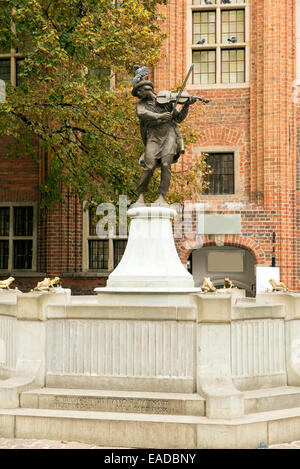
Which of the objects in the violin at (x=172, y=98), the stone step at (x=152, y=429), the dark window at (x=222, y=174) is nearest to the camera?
the stone step at (x=152, y=429)

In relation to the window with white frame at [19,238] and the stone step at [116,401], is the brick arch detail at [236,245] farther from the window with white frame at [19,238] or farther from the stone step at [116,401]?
the stone step at [116,401]

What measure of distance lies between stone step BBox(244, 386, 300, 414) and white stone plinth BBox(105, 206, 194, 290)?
6.20 feet

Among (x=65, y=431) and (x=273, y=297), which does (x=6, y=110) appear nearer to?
(x=273, y=297)

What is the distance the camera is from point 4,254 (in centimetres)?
1805

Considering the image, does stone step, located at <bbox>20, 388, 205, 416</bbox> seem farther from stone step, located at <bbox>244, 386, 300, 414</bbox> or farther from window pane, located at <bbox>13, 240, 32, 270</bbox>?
window pane, located at <bbox>13, 240, 32, 270</bbox>

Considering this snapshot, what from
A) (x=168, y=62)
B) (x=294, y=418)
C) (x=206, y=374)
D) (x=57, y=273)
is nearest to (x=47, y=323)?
(x=206, y=374)

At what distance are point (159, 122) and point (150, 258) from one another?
75.6 inches

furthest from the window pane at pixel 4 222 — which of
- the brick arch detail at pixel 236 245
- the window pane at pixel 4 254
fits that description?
the brick arch detail at pixel 236 245

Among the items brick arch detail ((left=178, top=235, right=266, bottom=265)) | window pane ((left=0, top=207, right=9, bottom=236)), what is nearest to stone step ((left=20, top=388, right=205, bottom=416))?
brick arch detail ((left=178, top=235, right=266, bottom=265))

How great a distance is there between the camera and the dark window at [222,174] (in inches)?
675

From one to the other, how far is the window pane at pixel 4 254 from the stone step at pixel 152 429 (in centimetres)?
1268

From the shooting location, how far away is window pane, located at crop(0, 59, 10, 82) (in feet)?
59.2

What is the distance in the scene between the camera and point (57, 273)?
16969 mm

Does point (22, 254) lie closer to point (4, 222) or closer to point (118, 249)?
point (4, 222)
